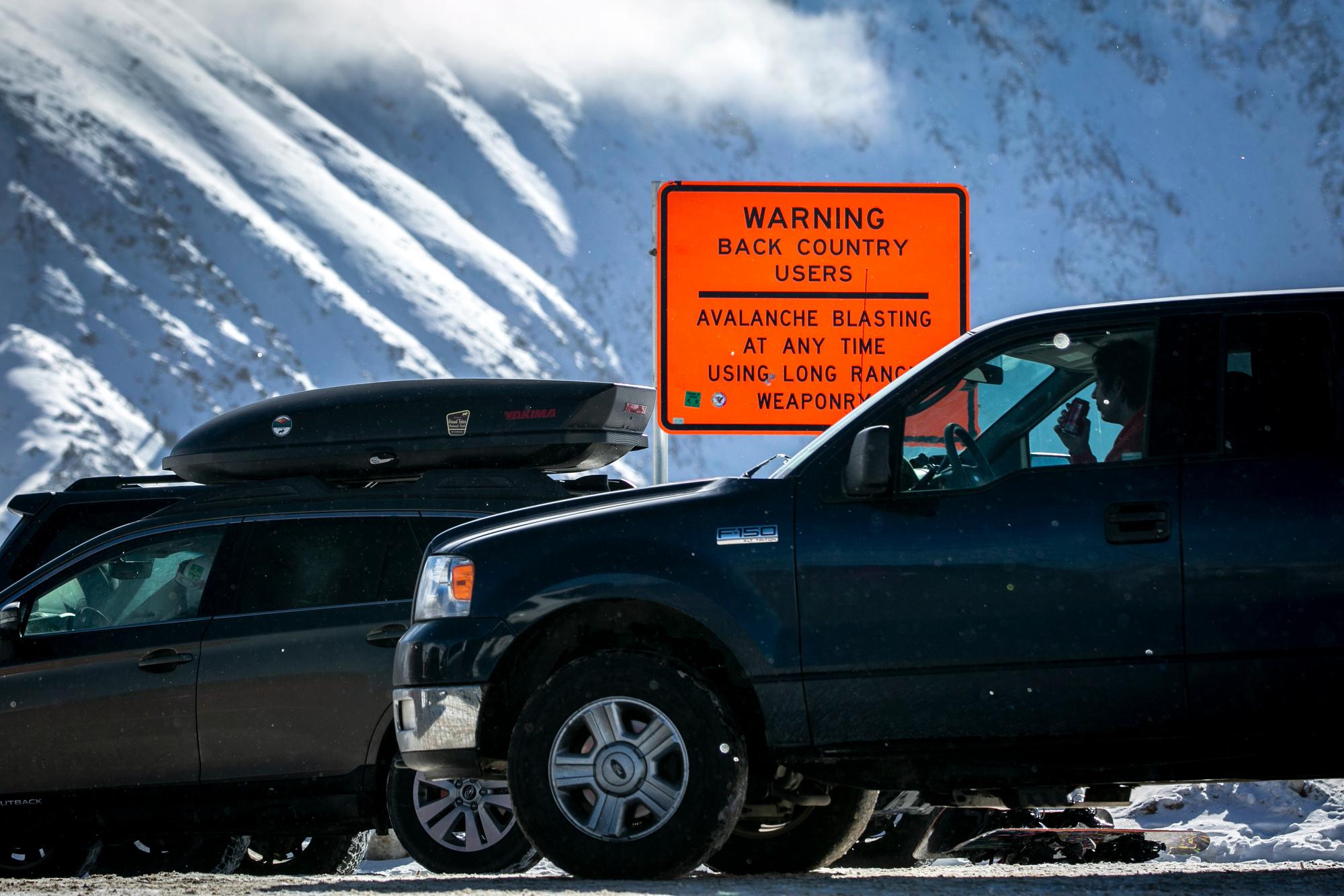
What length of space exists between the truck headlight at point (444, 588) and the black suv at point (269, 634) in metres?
1.71

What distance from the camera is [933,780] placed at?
602cm

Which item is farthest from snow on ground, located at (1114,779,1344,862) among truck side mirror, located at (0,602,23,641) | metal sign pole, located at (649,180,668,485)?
truck side mirror, located at (0,602,23,641)

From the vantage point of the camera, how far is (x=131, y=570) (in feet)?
29.2

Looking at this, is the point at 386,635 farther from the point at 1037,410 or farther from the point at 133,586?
the point at 1037,410

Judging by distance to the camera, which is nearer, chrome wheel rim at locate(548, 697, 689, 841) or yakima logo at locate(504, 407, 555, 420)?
chrome wheel rim at locate(548, 697, 689, 841)

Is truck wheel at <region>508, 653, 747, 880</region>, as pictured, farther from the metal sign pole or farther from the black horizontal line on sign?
the black horizontal line on sign

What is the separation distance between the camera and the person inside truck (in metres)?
6.01

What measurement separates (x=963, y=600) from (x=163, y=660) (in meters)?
4.19

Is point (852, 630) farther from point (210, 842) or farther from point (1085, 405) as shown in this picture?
point (210, 842)

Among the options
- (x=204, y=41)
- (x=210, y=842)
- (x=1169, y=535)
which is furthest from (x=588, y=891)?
(x=204, y=41)

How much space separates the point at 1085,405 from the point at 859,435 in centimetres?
80

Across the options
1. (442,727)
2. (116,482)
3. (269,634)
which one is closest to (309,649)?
(269,634)

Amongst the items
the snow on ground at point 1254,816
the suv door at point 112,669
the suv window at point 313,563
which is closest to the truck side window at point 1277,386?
the suv window at point 313,563

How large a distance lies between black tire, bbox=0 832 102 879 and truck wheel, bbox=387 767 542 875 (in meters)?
1.80
